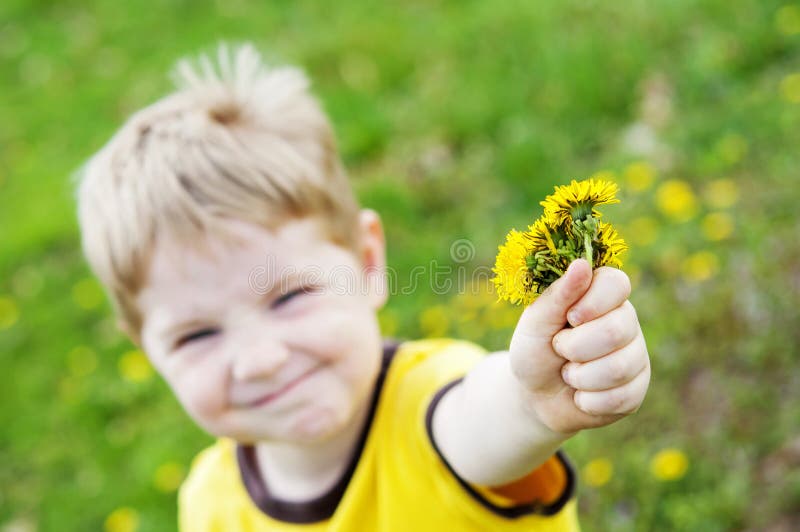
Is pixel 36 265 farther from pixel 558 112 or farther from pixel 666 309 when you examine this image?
pixel 666 309

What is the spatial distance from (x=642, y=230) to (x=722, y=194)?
26 cm

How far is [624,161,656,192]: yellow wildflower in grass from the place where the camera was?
Result: 112 inches

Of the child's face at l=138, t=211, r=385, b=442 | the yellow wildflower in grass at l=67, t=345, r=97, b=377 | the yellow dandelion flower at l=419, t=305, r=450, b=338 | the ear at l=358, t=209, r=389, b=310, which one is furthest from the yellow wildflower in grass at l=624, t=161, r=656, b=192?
the yellow wildflower in grass at l=67, t=345, r=97, b=377

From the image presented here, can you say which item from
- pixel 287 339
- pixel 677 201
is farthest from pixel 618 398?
pixel 677 201

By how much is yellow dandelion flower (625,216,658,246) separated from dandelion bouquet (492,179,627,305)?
1796 mm

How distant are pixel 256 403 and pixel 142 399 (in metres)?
1.91

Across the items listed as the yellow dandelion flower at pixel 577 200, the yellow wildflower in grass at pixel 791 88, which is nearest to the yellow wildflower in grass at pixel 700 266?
the yellow wildflower in grass at pixel 791 88

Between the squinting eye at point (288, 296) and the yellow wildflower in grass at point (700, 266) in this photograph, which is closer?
the squinting eye at point (288, 296)

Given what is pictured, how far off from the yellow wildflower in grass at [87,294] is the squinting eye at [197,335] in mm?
2405

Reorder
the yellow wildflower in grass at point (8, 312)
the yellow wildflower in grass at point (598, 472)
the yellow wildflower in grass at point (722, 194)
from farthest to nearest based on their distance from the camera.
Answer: the yellow wildflower in grass at point (8, 312) < the yellow wildflower in grass at point (722, 194) < the yellow wildflower in grass at point (598, 472)

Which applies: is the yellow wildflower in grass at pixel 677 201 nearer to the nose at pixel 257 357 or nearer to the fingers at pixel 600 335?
the nose at pixel 257 357

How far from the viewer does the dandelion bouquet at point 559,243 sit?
2.91 ft

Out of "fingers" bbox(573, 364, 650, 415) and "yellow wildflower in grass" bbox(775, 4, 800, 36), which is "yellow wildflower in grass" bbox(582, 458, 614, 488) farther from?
"yellow wildflower in grass" bbox(775, 4, 800, 36)

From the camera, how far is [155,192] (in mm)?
1615
